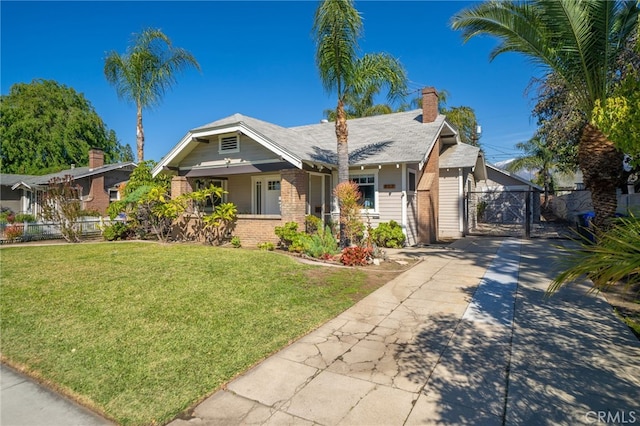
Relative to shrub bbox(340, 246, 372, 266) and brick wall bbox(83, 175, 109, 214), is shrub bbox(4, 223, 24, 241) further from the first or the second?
shrub bbox(340, 246, 372, 266)

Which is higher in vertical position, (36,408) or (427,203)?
(427,203)

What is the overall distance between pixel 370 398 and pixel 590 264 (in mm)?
2496

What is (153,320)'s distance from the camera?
5.12 meters

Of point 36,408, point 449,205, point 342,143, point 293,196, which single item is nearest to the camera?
point 36,408

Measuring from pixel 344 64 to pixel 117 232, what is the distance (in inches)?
500

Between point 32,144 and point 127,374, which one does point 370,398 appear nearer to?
point 127,374

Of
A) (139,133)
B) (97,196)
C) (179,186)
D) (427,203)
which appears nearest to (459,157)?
(427,203)

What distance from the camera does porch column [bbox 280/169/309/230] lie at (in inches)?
491

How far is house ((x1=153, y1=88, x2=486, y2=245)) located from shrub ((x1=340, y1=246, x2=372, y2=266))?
3084 millimetres

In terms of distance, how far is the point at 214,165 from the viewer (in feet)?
48.5

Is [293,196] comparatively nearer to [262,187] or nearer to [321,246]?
[321,246]

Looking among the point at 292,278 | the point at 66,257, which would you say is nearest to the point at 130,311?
the point at 292,278

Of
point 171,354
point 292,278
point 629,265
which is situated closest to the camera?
point 629,265

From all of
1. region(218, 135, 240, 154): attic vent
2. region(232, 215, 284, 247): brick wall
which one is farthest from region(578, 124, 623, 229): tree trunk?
region(218, 135, 240, 154): attic vent
